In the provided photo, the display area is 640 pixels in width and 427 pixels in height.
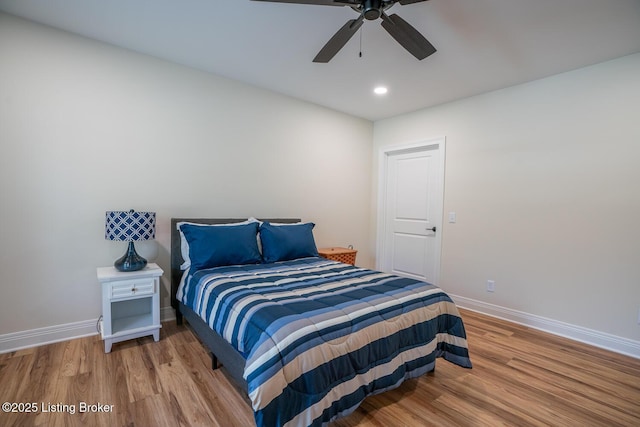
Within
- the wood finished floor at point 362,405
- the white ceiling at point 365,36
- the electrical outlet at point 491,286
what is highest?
the white ceiling at point 365,36

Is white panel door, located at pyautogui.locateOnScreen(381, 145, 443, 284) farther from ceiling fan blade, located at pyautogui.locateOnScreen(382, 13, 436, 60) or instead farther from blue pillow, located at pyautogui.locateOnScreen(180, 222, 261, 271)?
blue pillow, located at pyautogui.locateOnScreen(180, 222, 261, 271)

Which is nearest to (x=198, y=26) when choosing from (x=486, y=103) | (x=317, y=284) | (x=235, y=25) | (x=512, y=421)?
(x=235, y=25)

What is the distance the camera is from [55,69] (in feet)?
7.86

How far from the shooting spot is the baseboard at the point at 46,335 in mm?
2266

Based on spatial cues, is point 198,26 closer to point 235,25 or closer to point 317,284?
point 235,25

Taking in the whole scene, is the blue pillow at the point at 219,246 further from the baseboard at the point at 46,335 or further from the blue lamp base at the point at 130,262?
the baseboard at the point at 46,335

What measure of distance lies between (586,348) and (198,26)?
4.31 meters

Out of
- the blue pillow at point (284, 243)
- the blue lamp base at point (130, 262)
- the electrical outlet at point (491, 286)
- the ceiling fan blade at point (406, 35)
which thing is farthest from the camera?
the electrical outlet at point (491, 286)

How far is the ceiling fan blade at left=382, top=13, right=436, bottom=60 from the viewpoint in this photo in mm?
1728

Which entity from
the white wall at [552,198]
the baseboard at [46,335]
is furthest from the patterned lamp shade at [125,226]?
the white wall at [552,198]

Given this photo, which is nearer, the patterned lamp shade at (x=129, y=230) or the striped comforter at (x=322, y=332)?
the striped comforter at (x=322, y=332)

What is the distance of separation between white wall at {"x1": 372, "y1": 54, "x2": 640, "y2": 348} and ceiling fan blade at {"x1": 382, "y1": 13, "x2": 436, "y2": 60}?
1.87 m

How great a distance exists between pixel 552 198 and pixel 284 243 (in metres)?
2.75

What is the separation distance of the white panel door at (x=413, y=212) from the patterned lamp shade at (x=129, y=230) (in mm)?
3255
